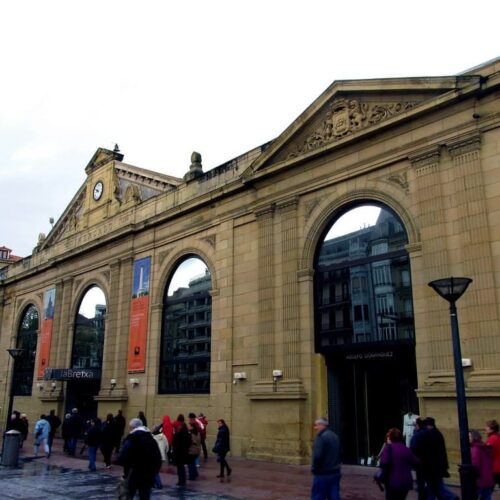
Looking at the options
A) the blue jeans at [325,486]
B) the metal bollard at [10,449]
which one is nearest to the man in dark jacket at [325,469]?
the blue jeans at [325,486]

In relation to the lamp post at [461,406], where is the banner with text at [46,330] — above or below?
above

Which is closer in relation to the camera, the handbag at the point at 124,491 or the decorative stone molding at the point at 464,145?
the handbag at the point at 124,491

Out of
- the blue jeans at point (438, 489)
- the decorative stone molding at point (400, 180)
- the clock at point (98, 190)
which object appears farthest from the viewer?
the clock at point (98, 190)

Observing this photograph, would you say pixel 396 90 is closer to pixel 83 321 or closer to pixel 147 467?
pixel 147 467

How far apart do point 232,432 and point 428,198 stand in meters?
11.1

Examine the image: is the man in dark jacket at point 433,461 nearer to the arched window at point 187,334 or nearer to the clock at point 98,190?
the arched window at point 187,334

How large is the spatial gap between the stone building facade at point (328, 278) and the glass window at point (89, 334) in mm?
1541

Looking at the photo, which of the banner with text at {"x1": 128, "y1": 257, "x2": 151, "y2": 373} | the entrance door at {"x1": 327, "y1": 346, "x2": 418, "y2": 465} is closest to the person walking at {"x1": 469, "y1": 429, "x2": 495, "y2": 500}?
the entrance door at {"x1": 327, "y1": 346, "x2": 418, "y2": 465}

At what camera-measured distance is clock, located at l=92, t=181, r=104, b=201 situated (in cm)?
3412

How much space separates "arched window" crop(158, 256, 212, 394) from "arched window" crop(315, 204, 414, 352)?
6151 mm

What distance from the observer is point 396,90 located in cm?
1856

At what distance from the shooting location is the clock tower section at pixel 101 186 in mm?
33000

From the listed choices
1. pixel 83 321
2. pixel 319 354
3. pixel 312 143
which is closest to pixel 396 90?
pixel 312 143

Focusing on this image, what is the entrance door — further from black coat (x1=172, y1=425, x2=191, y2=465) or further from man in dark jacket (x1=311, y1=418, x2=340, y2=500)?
man in dark jacket (x1=311, y1=418, x2=340, y2=500)
